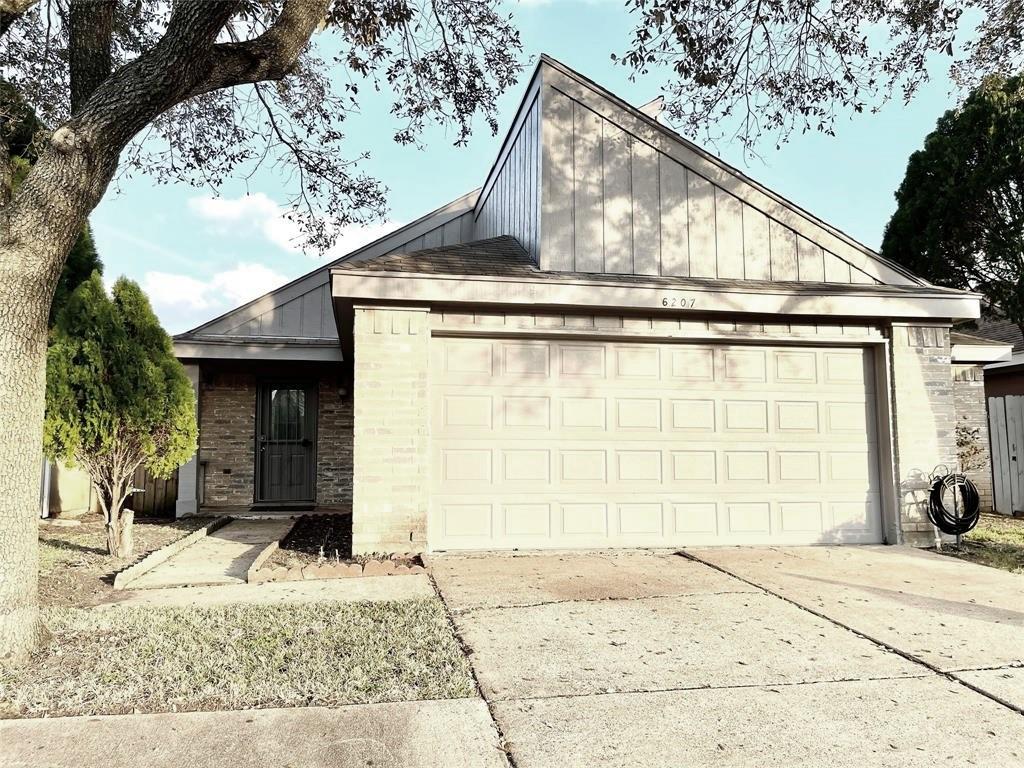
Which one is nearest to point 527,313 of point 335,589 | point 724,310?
point 724,310

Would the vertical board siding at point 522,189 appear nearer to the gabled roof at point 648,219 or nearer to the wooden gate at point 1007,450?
the gabled roof at point 648,219

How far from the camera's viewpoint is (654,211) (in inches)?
314

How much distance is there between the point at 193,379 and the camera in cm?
1148

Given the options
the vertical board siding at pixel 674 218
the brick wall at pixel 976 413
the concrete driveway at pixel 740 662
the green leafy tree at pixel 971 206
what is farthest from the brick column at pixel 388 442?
the green leafy tree at pixel 971 206

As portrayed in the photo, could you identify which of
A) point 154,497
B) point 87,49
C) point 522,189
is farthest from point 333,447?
point 87,49

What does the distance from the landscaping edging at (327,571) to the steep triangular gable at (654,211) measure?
357 cm

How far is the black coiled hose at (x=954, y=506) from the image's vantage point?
297 inches

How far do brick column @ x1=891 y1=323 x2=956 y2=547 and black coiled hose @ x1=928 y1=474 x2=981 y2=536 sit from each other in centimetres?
10

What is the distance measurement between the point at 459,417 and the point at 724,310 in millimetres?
3091

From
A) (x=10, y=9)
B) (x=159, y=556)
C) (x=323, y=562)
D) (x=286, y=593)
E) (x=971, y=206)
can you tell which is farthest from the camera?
(x=971, y=206)

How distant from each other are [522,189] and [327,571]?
534 centimetres

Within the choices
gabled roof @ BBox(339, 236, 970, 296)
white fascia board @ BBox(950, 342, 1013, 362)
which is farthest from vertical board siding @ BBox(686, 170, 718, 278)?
white fascia board @ BBox(950, 342, 1013, 362)

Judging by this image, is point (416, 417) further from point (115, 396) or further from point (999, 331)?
point (999, 331)

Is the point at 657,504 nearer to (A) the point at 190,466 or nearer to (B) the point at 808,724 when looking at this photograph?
(B) the point at 808,724
